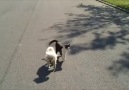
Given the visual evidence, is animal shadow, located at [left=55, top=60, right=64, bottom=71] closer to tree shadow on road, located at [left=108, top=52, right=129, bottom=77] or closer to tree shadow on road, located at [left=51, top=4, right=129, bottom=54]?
tree shadow on road, located at [left=51, top=4, right=129, bottom=54]

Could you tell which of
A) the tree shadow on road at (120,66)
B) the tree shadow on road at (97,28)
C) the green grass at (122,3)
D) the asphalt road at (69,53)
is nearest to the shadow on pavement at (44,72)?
the asphalt road at (69,53)

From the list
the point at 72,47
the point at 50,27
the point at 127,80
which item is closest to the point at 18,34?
the point at 50,27

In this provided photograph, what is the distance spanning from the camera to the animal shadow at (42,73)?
5.37 meters

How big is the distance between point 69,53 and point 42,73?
156 centimetres

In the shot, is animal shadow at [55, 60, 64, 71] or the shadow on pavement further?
animal shadow at [55, 60, 64, 71]

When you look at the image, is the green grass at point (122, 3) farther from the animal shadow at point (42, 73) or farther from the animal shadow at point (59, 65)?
the animal shadow at point (42, 73)

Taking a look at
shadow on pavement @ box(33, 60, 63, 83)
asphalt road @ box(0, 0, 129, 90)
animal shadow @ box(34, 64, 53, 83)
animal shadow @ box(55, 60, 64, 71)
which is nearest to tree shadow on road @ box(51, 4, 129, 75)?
asphalt road @ box(0, 0, 129, 90)

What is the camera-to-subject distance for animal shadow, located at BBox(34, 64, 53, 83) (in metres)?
5.37

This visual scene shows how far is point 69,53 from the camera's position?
7020 mm

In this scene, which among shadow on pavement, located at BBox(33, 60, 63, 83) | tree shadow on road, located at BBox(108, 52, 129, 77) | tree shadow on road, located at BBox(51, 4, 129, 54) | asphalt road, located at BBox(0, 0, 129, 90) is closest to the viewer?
asphalt road, located at BBox(0, 0, 129, 90)

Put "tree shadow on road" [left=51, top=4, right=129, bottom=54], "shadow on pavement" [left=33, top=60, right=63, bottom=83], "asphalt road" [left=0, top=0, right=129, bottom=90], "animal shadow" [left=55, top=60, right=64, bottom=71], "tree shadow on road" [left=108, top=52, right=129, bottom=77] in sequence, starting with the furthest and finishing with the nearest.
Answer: "tree shadow on road" [left=51, top=4, right=129, bottom=54]
"animal shadow" [left=55, top=60, right=64, bottom=71]
"tree shadow on road" [left=108, top=52, right=129, bottom=77]
"shadow on pavement" [left=33, top=60, right=63, bottom=83]
"asphalt road" [left=0, top=0, right=129, bottom=90]

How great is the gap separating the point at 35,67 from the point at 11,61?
84 cm

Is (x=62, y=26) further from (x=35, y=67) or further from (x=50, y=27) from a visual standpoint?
(x=35, y=67)

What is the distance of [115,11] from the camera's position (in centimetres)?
1445
